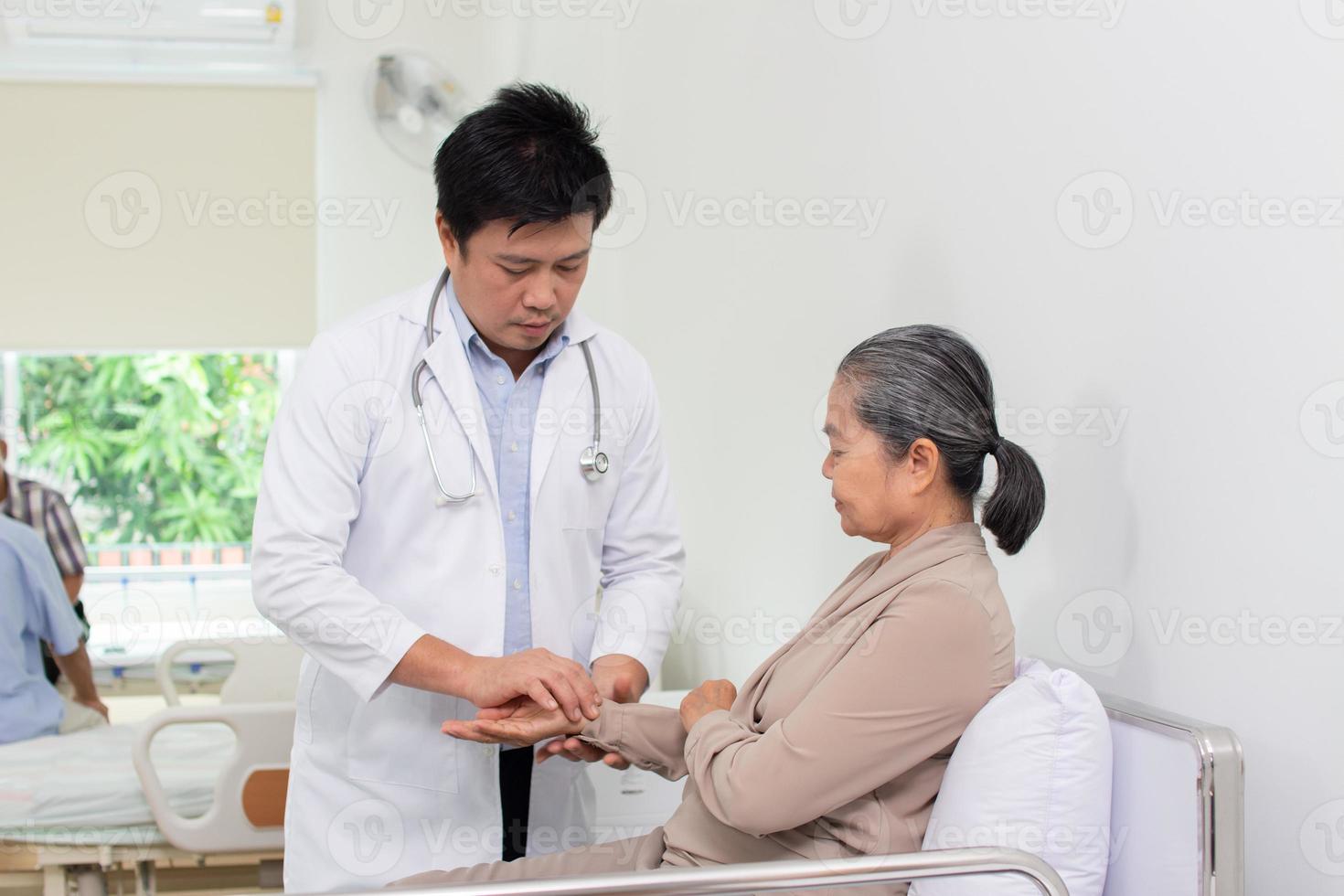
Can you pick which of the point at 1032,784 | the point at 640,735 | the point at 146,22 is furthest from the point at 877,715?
the point at 146,22

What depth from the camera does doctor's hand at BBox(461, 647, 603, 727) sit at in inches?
53.9

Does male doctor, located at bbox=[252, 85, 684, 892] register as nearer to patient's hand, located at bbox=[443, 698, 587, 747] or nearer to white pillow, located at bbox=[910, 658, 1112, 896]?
patient's hand, located at bbox=[443, 698, 587, 747]

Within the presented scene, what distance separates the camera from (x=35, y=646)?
3.05 m

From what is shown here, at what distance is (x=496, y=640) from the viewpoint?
1544 mm

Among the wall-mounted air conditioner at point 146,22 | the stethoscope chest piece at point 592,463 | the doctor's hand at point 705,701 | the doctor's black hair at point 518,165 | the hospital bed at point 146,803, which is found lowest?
the hospital bed at point 146,803

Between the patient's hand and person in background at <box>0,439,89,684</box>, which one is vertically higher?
the patient's hand

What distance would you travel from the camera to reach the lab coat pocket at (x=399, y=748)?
1.54 m

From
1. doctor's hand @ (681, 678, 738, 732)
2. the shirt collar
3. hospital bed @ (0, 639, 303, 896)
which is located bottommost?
hospital bed @ (0, 639, 303, 896)

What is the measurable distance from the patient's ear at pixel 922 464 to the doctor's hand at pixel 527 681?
1.57 feet

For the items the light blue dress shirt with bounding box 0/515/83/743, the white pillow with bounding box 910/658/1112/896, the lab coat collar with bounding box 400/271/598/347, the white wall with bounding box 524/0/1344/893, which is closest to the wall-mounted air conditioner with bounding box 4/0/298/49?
the light blue dress shirt with bounding box 0/515/83/743

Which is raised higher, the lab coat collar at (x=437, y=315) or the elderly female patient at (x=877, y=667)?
the lab coat collar at (x=437, y=315)

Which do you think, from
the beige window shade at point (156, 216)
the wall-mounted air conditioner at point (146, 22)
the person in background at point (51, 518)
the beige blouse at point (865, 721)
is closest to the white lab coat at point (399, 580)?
the beige blouse at point (865, 721)

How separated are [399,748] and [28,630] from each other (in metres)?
2.04

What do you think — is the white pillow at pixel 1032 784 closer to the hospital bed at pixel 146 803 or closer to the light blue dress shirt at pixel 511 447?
the light blue dress shirt at pixel 511 447
